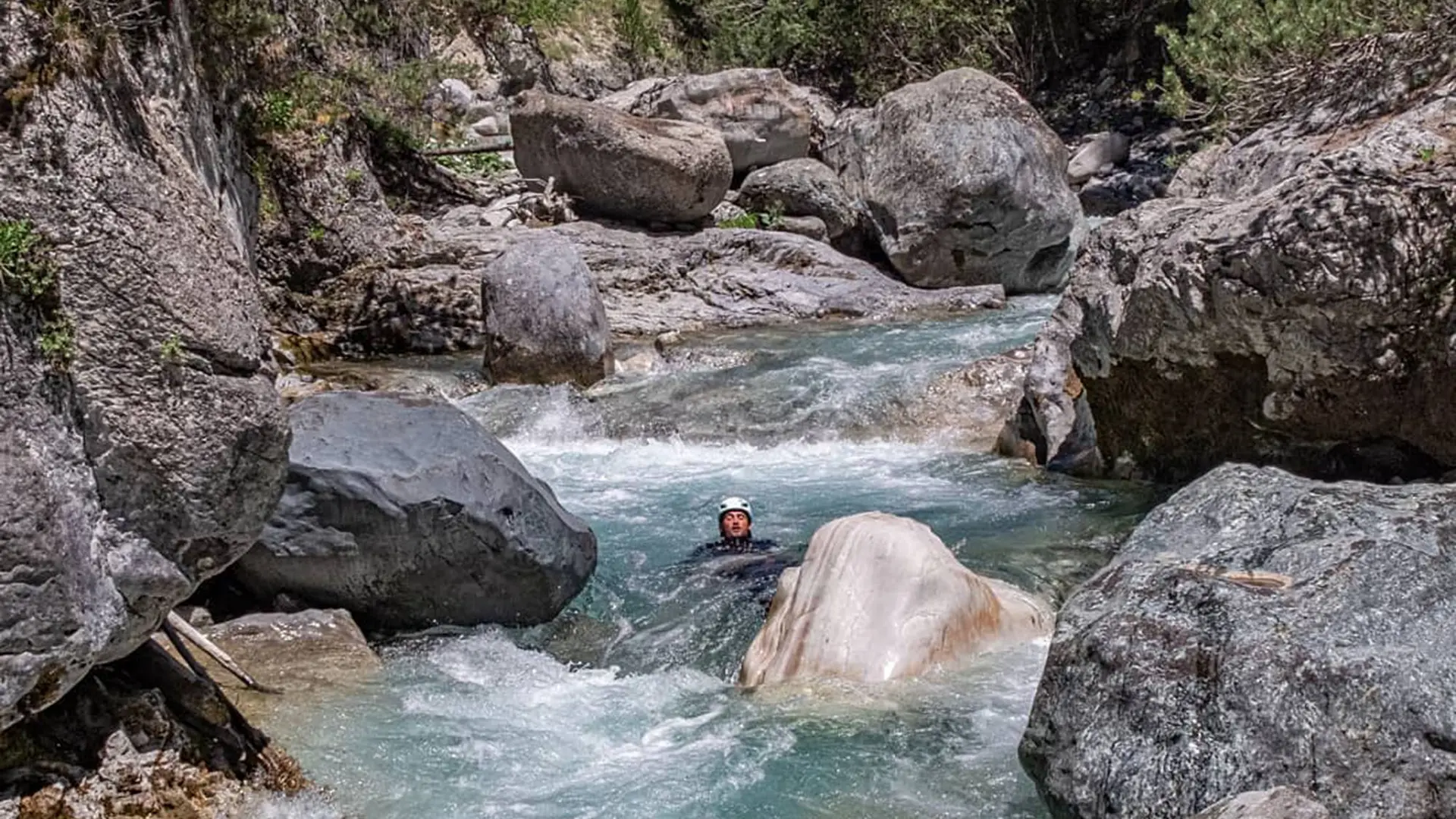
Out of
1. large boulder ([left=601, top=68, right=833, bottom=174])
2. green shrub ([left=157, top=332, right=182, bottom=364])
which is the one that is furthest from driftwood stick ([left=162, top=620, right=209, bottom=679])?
large boulder ([left=601, top=68, right=833, bottom=174])

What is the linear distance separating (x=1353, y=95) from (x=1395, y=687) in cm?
595

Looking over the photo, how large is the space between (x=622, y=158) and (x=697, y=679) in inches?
432

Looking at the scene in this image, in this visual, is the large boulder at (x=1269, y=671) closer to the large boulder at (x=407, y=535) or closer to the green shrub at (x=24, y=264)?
the large boulder at (x=407, y=535)

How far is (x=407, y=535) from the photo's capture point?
6.07 meters

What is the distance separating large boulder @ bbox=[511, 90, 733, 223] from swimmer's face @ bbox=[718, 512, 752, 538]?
9174 mm

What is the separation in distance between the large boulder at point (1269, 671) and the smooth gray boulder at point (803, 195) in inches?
502

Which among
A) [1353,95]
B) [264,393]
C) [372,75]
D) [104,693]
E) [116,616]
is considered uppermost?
[372,75]

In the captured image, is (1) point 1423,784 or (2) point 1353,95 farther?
(2) point 1353,95

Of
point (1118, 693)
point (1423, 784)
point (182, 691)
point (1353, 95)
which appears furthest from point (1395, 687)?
point (1353, 95)

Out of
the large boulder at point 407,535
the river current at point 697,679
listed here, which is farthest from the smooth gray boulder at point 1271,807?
the large boulder at point 407,535

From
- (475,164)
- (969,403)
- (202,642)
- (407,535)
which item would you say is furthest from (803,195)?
(202,642)

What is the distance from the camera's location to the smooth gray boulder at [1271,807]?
3314mm

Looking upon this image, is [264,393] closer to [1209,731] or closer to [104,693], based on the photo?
[104,693]

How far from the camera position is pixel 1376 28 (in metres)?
9.67
